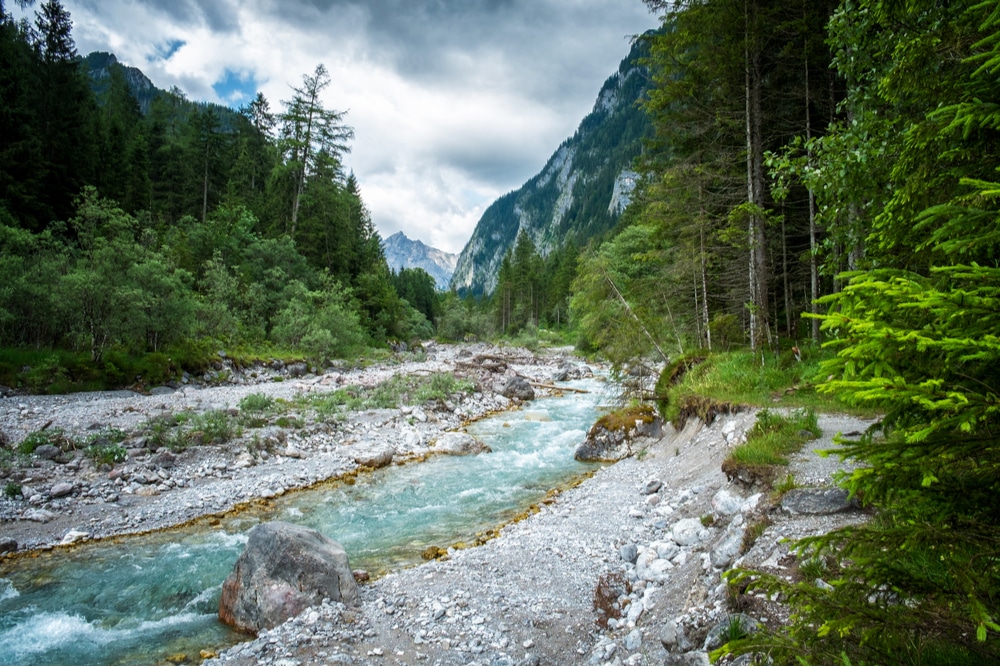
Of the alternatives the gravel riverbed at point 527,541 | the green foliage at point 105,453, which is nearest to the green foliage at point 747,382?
the gravel riverbed at point 527,541

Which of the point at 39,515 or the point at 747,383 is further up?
the point at 747,383

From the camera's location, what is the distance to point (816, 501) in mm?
4965

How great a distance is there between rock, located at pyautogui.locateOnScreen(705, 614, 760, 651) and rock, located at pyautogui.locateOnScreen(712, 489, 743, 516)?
2842 mm

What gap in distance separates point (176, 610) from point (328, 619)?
2.58 meters

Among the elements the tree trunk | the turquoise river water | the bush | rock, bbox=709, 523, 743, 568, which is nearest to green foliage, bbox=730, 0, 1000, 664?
rock, bbox=709, 523, 743, 568

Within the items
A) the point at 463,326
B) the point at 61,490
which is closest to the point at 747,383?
the point at 61,490

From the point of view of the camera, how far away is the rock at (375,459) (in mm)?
12953

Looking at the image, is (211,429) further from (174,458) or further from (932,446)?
(932,446)

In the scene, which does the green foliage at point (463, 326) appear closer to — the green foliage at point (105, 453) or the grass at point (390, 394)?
the grass at point (390, 394)

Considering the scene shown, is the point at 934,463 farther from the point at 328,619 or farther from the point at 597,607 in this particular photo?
the point at 328,619

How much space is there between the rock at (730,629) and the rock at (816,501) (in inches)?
78.1

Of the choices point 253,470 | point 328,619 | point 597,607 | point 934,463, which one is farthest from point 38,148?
point 934,463

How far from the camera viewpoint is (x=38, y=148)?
2638 cm

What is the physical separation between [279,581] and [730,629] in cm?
530
